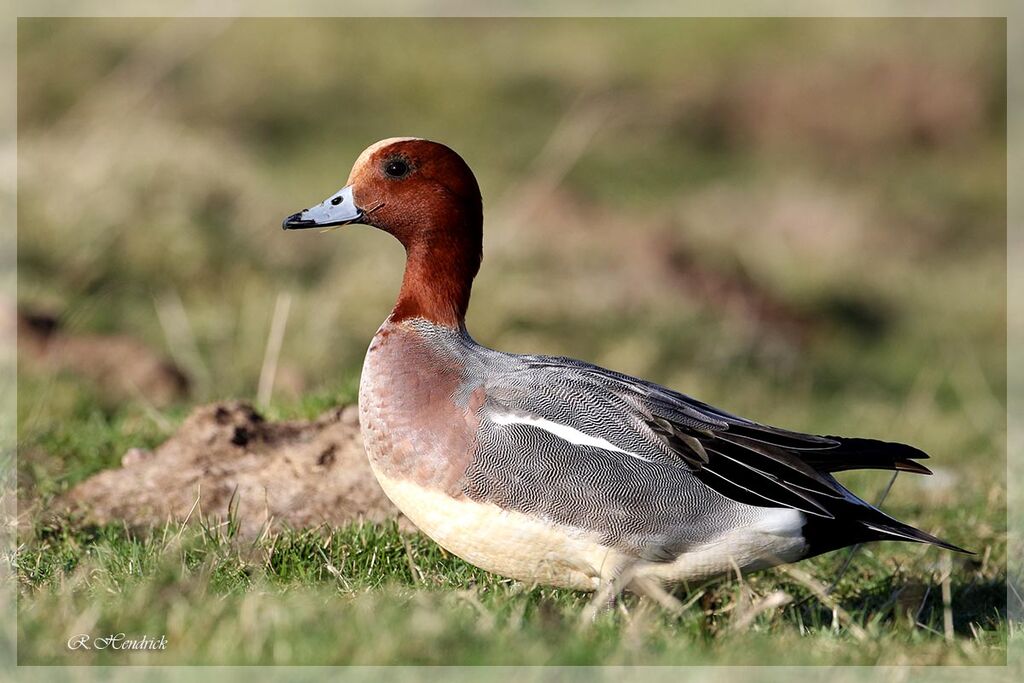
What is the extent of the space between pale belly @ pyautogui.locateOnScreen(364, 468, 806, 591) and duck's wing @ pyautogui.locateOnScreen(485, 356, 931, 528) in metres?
0.11

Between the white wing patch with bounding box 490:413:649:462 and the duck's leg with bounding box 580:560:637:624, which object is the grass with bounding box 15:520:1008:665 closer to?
the duck's leg with bounding box 580:560:637:624

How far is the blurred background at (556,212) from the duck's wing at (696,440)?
1.89 meters

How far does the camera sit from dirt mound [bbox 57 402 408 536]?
4574 millimetres

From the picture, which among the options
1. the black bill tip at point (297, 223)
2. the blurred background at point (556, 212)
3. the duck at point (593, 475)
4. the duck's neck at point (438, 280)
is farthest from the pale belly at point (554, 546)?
the blurred background at point (556, 212)

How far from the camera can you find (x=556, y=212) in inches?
491

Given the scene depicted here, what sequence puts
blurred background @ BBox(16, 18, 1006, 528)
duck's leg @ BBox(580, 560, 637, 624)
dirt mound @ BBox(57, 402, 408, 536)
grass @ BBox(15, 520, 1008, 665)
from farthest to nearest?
blurred background @ BBox(16, 18, 1006, 528)
dirt mound @ BBox(57, 402, 408, 536)
duck's leg @ BBox(580, 560, 637, 624)
grass @ BBox(15, 520, 1008, 665)

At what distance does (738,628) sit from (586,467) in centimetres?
62

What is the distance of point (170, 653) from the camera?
9.75 ft

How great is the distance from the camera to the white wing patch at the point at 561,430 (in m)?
3.78

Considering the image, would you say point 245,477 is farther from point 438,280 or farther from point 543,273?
point 543,273

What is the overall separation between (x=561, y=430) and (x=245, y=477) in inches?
56.7

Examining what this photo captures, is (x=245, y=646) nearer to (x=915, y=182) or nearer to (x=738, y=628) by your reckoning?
(x=738, y=628)

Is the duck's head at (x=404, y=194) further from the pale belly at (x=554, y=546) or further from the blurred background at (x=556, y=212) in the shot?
the blurred background at (x=556, y=212)
